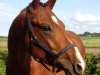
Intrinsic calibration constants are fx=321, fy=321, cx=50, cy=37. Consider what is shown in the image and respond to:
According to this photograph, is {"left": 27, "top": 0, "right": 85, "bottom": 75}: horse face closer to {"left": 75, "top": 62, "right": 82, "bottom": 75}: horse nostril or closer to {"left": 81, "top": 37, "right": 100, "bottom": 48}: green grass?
{"left": 75, "top": 62, "right": 82, "bottom": 75}: horse nostril

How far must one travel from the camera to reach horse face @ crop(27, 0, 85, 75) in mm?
4691

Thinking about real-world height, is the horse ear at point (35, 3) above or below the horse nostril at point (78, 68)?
above

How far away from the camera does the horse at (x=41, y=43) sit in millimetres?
4773

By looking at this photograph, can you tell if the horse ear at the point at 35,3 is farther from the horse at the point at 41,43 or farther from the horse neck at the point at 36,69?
the horse neck at the point at 36,69

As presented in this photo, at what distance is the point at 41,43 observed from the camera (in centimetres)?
494

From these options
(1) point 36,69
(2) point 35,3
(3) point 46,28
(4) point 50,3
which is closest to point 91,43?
(1) point 36,69

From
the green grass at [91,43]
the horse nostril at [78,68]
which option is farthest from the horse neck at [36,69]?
the green grass at [91,43]

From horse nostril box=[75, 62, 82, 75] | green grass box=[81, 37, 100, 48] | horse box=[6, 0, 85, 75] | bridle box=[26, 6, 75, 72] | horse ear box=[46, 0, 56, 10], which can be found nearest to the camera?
horse nostril box=[75, 62, 82, 75]

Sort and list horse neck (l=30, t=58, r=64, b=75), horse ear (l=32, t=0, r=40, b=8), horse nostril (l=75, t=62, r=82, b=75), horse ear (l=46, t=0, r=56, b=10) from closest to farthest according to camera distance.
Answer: horse nostril (l=75, t=62, r=82, b=75), horse ear (l=32, t=0, r=40, b=8), horse ear (l=46, t=0, r=56, b=10), horse neck (l=30, t=58, r=64, b=75)

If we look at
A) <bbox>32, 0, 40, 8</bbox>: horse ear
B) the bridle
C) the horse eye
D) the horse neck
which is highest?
<bbox>32, 0, 40, 8</bbox>: horse ear

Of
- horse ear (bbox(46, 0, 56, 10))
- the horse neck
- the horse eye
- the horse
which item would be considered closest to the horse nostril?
the horse

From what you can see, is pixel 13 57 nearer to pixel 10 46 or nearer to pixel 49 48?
pixel 10 46

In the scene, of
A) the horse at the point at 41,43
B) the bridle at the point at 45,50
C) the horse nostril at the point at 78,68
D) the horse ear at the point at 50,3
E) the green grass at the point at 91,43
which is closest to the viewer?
the horse nostril at the point at 78,68

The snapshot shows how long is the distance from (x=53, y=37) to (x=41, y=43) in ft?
0.79
